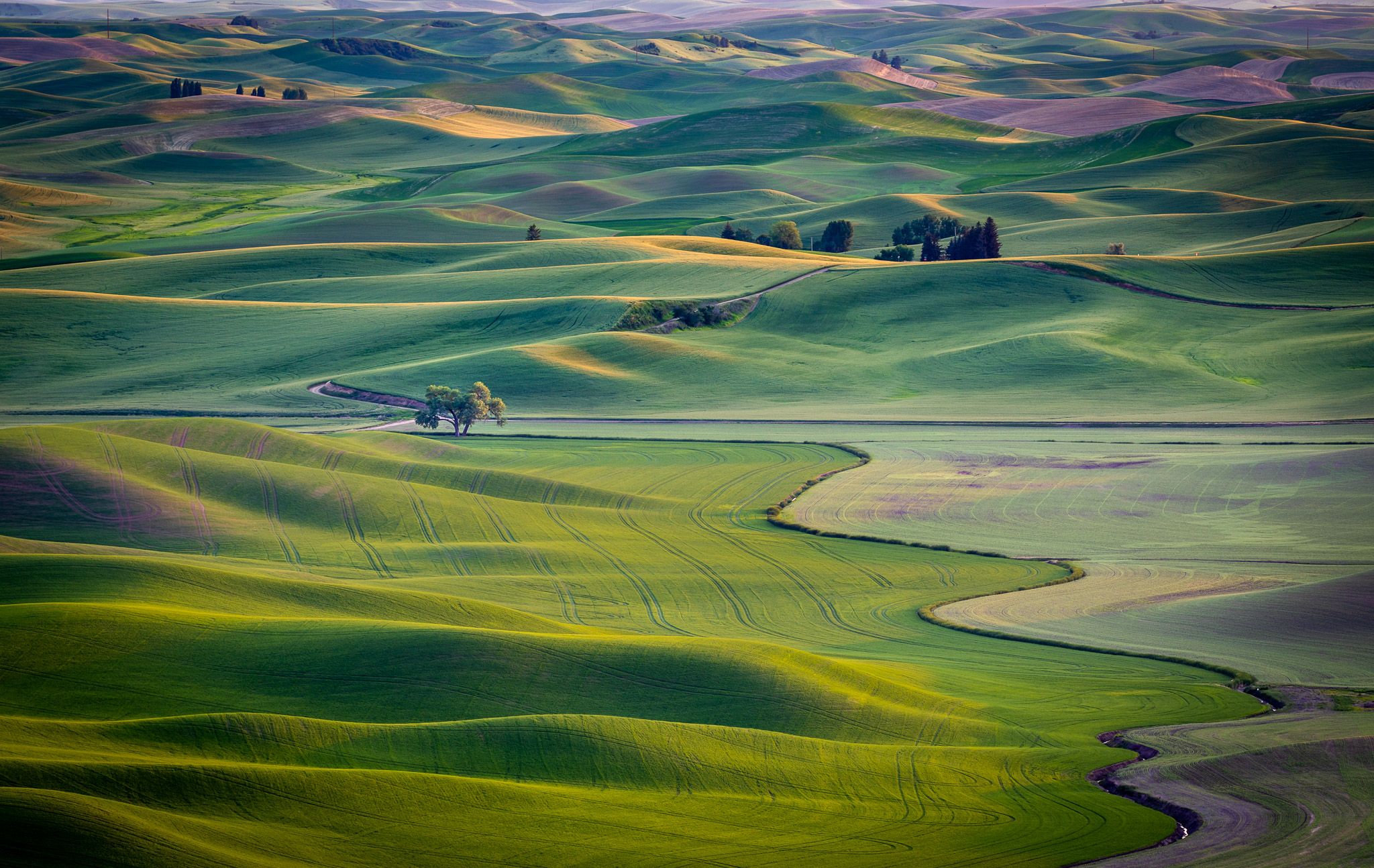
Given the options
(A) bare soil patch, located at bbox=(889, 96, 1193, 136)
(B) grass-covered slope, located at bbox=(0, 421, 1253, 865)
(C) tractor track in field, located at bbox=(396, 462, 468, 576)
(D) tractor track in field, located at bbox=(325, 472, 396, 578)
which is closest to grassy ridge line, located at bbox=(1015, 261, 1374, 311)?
(B) grass-covered slope, located at bbox=(0, 421, 1253, 865)

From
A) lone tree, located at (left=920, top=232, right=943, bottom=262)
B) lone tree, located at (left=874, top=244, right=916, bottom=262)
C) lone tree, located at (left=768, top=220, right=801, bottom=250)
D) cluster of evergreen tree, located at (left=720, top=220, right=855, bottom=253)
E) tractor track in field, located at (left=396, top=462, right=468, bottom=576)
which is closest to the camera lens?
tractor track in field, located at (left=396, top=462, right=468, bottom=576)

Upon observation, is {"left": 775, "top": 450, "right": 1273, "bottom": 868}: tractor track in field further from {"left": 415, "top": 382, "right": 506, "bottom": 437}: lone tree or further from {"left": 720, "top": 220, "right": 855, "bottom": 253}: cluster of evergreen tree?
{"left": 720, "top": 220, "right": 855, "bottom": 253}: cluster of evergreen tree

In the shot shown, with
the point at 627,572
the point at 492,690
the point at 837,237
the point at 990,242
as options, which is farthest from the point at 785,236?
the point at 492,690

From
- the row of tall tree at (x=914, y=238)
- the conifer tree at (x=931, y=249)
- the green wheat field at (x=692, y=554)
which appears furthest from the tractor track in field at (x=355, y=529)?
the row of tall tree at (x=914, y=238)

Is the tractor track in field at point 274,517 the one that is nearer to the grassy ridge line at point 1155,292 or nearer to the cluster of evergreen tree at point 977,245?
the grassy ridge line at point 1155,292

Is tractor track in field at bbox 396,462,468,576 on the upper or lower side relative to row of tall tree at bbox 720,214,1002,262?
lower

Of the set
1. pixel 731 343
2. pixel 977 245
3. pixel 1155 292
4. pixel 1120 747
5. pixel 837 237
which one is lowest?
pixel 731 343

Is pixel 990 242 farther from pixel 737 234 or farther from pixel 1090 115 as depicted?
pixel 1090 115
